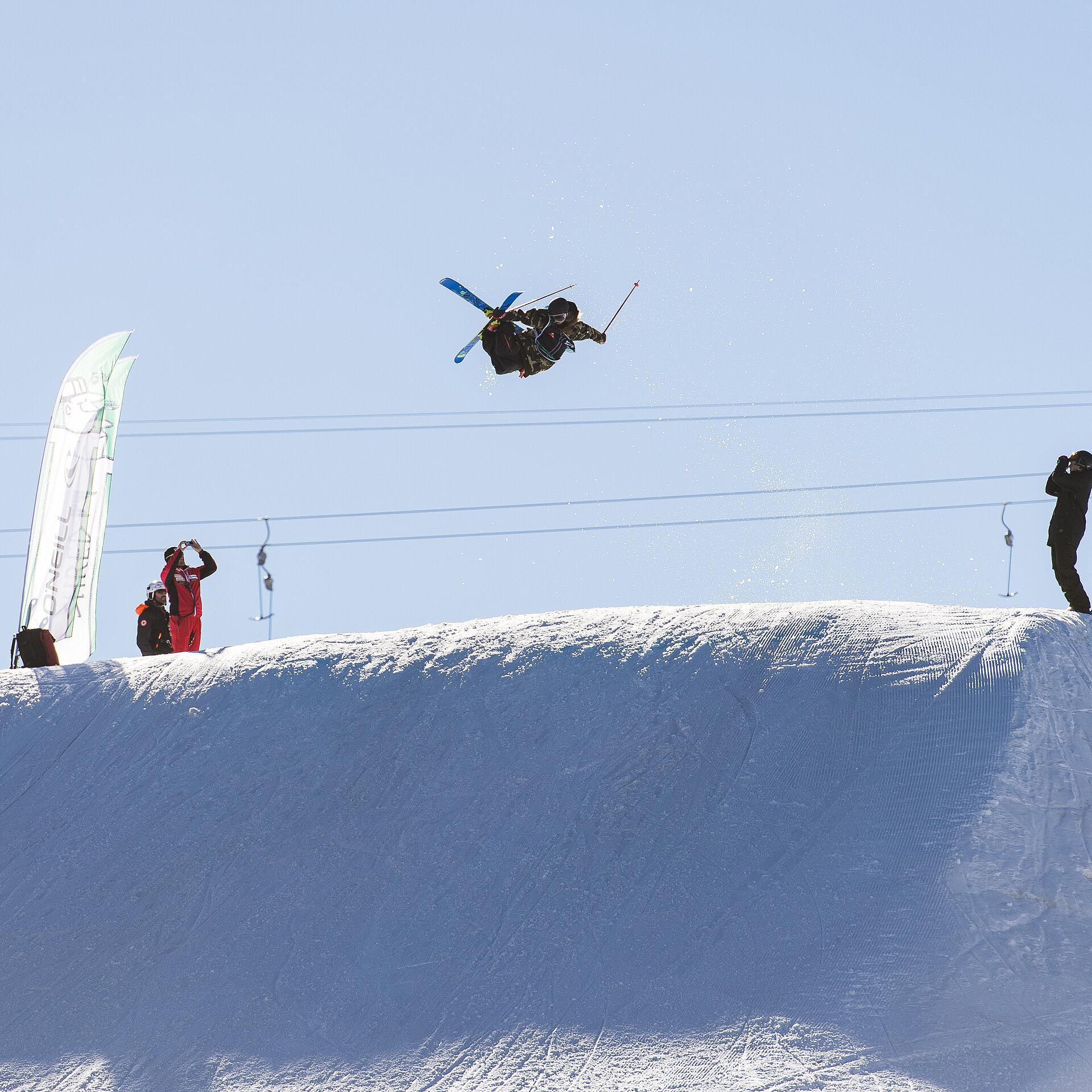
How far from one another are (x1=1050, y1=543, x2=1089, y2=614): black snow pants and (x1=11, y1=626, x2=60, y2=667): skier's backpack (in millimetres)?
9349

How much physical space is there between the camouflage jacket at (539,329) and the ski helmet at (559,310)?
0.14ft

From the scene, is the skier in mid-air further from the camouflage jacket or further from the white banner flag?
the white banner flag

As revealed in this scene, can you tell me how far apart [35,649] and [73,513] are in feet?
12.4

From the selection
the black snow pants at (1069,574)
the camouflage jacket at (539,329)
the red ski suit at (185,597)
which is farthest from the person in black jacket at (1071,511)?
the red ski suit at (185,597)

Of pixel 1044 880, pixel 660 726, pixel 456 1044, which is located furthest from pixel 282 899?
pixel 1044 880

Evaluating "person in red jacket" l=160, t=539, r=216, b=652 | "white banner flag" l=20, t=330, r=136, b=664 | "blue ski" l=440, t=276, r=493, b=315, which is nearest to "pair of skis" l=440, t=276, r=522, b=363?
"blue ski" l=440, t=276, r=493, b=315

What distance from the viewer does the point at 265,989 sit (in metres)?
7.63

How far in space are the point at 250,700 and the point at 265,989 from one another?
308 cm

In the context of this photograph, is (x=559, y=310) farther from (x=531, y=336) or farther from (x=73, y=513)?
(x=73, y=513)

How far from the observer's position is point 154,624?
495 inches

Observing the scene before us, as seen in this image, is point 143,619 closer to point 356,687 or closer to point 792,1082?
point 356,687

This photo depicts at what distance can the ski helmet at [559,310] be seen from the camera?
10.5m

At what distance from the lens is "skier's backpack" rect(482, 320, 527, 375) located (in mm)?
10516

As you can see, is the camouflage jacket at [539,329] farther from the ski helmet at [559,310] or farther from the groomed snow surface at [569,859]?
the groomed snow surface at [569,859]
